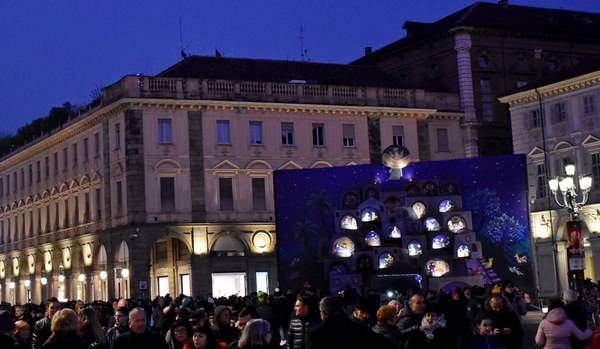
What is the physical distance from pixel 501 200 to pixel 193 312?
27.4 meters

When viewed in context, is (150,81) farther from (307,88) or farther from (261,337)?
(261,337)

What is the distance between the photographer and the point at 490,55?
63.9 meters

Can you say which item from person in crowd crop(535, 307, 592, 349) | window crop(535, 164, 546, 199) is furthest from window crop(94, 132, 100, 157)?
person in crowd crop(535, 307, 592, 349)

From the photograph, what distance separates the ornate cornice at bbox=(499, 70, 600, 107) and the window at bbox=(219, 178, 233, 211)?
47.9 feet

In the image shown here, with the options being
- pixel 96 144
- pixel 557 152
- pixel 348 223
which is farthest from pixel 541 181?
pixel 96 144

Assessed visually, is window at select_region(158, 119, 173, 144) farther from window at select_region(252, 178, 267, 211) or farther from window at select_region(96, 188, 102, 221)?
window at select_region(96, 188, 102, 221)

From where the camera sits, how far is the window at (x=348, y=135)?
5953cm

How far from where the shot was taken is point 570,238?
24.0 meters

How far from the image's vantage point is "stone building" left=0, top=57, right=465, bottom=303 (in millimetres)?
53719

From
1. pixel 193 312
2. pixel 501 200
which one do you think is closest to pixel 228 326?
pixel 193 312

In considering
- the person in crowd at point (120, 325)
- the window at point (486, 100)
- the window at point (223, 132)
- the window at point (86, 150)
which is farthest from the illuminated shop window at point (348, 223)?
the person in crowd at point (120, 325)

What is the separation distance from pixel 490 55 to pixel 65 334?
56.2m

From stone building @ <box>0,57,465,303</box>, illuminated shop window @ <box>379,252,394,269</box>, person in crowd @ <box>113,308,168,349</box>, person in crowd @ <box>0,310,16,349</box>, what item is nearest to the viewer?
person in crowd @ <box>0,310,16,349</box>

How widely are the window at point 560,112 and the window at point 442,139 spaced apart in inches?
390
